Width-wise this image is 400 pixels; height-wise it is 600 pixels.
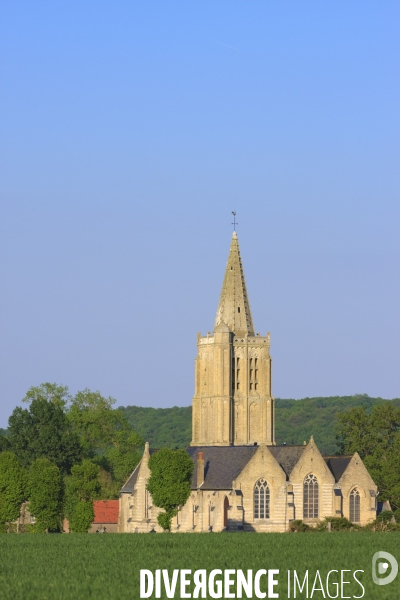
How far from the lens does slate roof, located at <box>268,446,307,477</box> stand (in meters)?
111

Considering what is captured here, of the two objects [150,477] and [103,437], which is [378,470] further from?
[103,437]

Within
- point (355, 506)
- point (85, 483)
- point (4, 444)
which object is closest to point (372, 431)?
point (355, 506)

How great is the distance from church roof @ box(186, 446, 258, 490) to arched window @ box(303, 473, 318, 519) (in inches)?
202

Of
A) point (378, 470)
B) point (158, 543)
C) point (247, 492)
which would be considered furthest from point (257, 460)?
point (158, 543)

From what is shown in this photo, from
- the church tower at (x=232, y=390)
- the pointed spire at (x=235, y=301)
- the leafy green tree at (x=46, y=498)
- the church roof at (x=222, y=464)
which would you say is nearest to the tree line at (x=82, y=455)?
the leafy green tree at (x=46, y=498)

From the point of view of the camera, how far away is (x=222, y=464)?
112500 millimetres

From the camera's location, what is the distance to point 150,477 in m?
108

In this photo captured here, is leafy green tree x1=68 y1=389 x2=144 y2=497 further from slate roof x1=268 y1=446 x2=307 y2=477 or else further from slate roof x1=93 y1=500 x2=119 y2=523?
slate roof x1=268 y1=446 x2=307 y2=477

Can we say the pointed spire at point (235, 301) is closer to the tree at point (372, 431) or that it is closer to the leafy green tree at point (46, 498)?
the tree at point (372, 431)

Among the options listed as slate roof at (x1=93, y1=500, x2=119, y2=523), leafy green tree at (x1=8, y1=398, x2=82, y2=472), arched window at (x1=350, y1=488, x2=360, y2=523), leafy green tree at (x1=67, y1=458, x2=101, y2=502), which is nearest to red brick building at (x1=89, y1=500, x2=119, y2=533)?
slate roof at (x1=93, y1=500, x2=119, y2=523)

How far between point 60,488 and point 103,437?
153ft

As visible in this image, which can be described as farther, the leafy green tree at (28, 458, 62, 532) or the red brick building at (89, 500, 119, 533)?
the red brick building at (89, 500, 119, 533)

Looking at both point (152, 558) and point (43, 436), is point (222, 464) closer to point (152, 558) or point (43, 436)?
point (43, 436)

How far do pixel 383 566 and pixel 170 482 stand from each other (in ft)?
161
